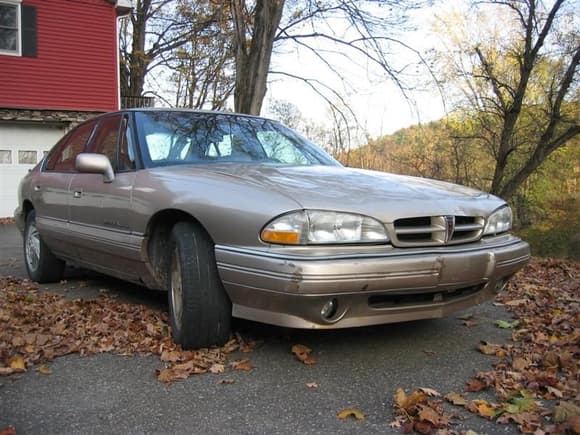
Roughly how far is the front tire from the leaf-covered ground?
0.11 m

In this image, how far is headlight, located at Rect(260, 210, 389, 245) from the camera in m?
2.78

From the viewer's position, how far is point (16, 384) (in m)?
2.85

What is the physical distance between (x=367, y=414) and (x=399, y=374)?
1.65 feet

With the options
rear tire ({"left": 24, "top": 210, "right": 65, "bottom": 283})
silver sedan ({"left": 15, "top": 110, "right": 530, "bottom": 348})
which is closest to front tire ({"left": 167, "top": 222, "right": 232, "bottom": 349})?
silver sedan ({"left": 15, "top": 110, "right": 530, "bottom": 348})

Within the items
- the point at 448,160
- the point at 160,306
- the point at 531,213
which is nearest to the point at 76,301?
the point at 160,306

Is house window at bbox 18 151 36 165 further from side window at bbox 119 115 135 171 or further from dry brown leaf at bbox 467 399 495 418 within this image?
dry brown leaf at bbox 467 399 495 418

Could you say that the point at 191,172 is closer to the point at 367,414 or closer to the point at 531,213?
the point at 367,414

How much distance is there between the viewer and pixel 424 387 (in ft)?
9.04

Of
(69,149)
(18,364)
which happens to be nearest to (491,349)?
(18,364)

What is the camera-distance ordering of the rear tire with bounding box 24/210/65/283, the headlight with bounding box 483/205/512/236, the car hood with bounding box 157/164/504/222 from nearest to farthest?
the car hood with bounding box 157/164/504/222, the headlight with bounding box 483/205/512/236, the rear tire with bounding box 24/210/65/283

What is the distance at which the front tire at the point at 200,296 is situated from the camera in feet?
10.1

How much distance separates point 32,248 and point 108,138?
1.80 metres

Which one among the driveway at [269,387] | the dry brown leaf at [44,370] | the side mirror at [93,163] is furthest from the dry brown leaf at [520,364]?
the side mirror at [93,163]

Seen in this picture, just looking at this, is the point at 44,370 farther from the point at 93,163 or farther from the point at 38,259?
the point at 38,259
